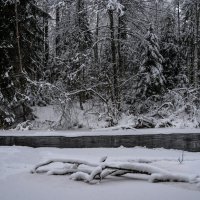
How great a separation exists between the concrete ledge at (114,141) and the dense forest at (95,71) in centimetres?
322

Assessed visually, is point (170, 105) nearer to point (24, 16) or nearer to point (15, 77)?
point (15, 77)

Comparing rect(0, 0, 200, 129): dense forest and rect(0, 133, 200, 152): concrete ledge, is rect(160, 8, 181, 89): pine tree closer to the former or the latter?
rect(0, 0, 200, 129): dense forest

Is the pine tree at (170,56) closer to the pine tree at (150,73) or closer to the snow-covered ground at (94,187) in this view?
the pine tree at (150,73)

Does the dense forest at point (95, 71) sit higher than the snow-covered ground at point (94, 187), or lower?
higher

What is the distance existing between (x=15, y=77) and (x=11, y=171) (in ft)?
30.0

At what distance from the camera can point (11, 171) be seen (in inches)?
222

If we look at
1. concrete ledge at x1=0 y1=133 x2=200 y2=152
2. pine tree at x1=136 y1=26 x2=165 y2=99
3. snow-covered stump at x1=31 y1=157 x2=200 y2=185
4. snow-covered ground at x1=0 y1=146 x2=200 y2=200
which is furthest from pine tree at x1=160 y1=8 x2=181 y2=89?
snow-covered stump at x1=31 y1=157 x2=200 y2=185

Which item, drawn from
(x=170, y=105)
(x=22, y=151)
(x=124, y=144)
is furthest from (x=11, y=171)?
(x=170, y=105)

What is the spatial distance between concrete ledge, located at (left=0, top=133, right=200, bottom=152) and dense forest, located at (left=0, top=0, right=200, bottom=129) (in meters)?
3.22

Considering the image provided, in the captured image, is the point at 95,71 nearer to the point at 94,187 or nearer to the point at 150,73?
the point at 150,73

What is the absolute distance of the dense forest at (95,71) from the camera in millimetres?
13180

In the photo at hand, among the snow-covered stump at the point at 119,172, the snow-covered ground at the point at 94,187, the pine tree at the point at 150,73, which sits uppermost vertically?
the pine tree at the point at 150,73

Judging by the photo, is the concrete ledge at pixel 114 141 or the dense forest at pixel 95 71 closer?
the concrete ledge at pixel 114 141

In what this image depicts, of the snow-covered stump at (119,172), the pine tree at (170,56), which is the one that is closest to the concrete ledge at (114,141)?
the snow-covered stump at (119,172)
